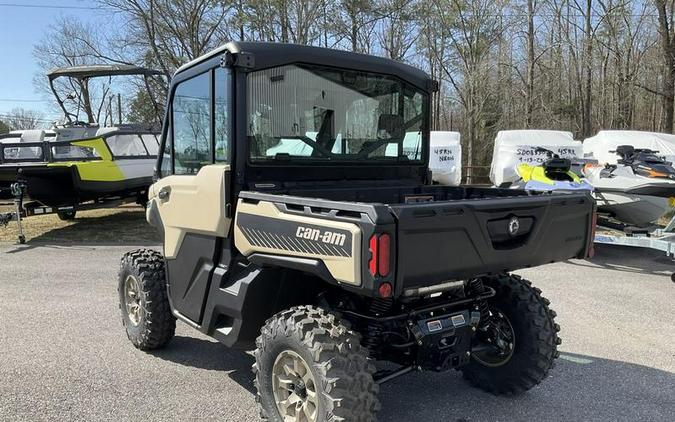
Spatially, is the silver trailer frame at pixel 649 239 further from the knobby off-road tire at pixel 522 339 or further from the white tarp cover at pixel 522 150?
the knobby off-road tire at pixel 522 339

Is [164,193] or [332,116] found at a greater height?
[332,116]

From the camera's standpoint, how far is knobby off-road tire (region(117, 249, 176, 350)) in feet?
14.0

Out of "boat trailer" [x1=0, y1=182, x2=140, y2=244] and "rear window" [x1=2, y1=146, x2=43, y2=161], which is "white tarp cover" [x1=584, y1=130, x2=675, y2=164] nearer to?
"boat trailer" [x1=0, y1=182, x2=140, y2=244]

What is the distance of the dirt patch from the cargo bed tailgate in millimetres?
8441

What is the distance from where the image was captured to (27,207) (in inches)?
399

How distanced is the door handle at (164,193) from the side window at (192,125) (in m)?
0.15

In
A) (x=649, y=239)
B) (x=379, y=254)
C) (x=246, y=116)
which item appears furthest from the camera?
(x=649, y=239)

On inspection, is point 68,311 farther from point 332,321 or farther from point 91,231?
point 91,231

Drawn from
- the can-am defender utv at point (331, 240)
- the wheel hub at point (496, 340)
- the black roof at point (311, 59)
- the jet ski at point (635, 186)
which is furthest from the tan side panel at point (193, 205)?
the jet ski at point (635, 186)

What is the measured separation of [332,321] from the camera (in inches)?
111

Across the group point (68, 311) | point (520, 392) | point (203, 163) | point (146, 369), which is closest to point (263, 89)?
point (203, 163)

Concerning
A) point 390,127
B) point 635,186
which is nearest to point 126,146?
point 390,127

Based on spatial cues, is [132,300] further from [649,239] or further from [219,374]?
[649,239]

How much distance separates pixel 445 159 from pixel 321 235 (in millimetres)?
12256
